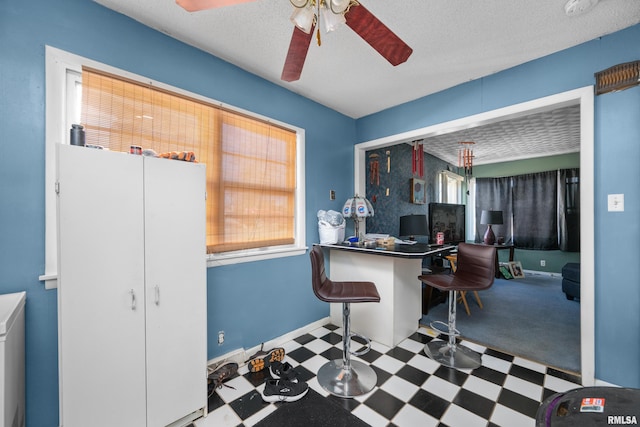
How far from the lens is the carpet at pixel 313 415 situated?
1578mm

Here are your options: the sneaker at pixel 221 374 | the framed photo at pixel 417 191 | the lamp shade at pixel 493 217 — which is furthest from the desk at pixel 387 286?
the lamp shade at pixel 493 217

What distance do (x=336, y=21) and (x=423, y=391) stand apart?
2462mm

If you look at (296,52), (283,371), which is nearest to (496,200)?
(283,371)

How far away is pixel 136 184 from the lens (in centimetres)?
140

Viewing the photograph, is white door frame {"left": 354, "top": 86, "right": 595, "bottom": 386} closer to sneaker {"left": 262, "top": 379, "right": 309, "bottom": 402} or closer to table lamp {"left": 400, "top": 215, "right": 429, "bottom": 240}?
table lamp {"left": 400, "top": 215, "right": 429, "bottom": 240}

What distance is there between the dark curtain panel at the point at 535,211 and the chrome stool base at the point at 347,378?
5.78 metres

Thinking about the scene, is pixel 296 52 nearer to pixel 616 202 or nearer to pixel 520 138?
pixel 616 202

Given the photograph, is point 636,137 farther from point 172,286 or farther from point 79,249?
point 79,249

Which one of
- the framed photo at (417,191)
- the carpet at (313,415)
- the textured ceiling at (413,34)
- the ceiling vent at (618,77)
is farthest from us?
the framed photo at (417,191)

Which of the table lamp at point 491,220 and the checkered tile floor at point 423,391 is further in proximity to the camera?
the table lamp at point 491,220

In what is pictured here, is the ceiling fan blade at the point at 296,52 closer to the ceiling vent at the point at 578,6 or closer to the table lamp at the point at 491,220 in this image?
the ceiling vent at the point at 578,6

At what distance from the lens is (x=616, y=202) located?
6.15ft

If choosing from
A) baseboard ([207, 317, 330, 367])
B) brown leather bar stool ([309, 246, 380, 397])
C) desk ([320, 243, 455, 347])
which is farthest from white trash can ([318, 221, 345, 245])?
baseboard ([207, 317, 330, 367])

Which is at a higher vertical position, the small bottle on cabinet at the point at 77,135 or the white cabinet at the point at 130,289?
the small bottle on cabinet at the point at 77,135
